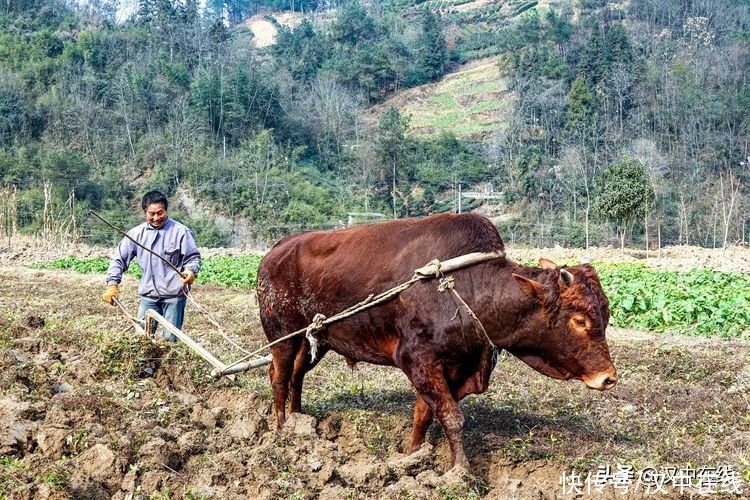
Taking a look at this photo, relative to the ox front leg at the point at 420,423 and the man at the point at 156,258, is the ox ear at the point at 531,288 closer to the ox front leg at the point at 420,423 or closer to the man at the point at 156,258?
the ox front leg at the point at 420,423

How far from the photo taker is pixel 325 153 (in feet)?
190

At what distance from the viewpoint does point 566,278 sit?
4.90 metres

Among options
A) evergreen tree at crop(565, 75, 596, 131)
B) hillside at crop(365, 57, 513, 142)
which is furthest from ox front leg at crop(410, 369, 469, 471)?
hillside at crop(365, 57, 513, 142)

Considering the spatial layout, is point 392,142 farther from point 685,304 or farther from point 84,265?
point 685,304

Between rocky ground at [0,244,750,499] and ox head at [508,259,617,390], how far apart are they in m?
0.70

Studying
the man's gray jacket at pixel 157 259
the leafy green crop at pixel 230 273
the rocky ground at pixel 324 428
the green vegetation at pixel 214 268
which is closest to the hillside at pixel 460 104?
the green vegetation at pixel 214 268

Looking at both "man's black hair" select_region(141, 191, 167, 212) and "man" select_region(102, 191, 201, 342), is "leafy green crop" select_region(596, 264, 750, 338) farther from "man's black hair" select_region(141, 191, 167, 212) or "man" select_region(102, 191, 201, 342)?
"man's black hair" select_region(141, 191, 167, 212)

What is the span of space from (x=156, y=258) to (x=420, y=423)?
339 cm

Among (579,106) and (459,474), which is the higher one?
(579,106)

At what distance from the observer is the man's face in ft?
24.5

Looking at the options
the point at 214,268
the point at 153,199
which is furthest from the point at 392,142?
the point at 153,199

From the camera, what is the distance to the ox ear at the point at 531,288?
195 inches

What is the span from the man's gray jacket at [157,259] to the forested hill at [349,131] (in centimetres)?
2659

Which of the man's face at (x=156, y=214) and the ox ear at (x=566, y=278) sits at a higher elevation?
the man's face at (x=156, y=214)
